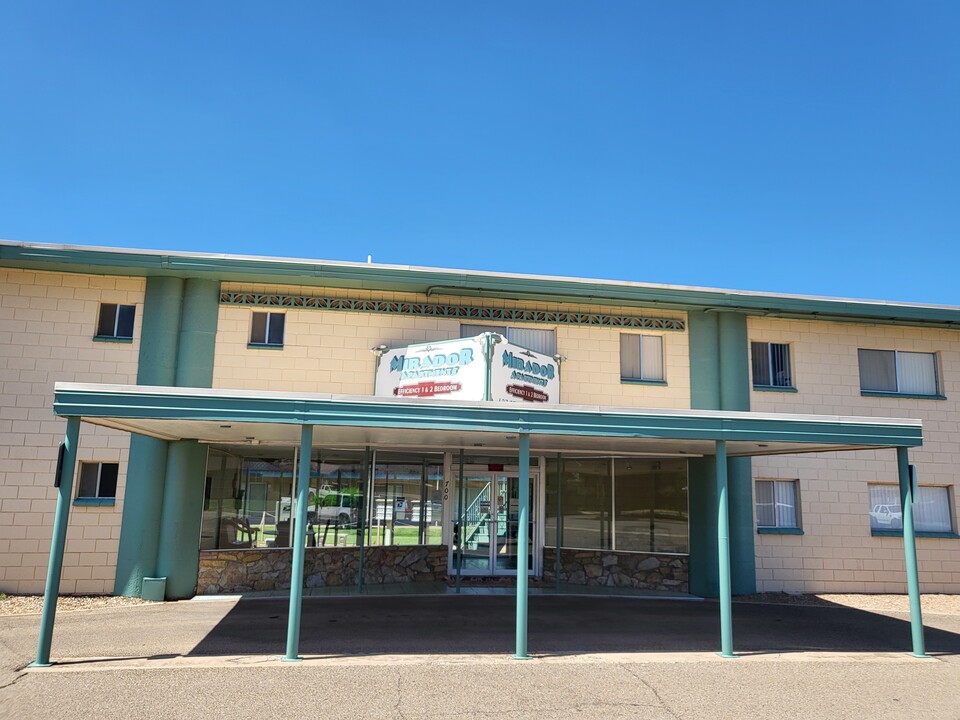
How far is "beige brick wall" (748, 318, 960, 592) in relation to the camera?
1536cm

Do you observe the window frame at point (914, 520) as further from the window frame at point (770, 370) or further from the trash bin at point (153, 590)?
the trash bin at point (153, 590)

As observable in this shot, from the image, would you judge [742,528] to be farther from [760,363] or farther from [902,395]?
[902,395]

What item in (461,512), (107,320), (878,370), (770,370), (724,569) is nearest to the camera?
(724,569)

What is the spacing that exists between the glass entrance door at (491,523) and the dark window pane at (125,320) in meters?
7.26

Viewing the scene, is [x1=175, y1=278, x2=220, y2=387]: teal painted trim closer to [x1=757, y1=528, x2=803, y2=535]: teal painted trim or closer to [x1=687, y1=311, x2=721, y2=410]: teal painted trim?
[x1=687, y1=311, x2=721, y2=410]: teal painted trim

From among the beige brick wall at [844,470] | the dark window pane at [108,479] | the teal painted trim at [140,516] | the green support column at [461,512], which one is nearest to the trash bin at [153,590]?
the teal painted trim at [140,516]

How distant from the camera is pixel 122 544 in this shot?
1336 centimetres

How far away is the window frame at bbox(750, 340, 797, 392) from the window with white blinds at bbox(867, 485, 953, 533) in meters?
2.75

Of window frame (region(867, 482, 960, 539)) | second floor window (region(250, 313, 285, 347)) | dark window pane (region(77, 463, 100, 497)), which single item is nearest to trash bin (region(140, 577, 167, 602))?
dark window pane (region(77, 463, 100, 497))

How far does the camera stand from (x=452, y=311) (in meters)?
15.2

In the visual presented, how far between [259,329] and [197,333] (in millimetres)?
1138

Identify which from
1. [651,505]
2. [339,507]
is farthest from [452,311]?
[651,505]

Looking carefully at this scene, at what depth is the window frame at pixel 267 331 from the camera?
14.5 meters

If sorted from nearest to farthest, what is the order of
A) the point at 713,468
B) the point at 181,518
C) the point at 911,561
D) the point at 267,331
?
the point at 911,561
the point at 181,518
the point at 267,331
the point at 713,468
